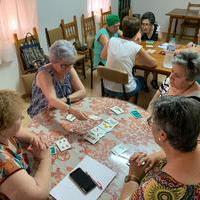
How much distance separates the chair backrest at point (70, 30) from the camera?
4054mm

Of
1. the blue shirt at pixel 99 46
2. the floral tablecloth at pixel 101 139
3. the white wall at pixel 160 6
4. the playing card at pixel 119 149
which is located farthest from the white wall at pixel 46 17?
the playing card at pixel 119 149

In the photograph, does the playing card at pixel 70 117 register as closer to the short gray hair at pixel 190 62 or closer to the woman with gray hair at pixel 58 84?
the woman with gray hair at pixel 58 84

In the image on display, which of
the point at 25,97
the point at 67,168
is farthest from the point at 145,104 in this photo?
the point at 67,168

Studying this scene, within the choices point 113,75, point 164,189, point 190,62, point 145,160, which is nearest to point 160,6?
point 113,75

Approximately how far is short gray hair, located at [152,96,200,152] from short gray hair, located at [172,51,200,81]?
34.8 inches

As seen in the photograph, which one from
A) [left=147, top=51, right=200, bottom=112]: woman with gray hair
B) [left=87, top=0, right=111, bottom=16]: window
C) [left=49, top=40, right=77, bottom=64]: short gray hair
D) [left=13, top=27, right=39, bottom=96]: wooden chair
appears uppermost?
[left=87, top=0, right=111, bottom=16]: window

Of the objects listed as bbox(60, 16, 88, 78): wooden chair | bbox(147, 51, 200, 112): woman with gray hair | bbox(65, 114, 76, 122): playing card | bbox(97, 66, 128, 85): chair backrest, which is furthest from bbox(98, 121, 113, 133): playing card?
bbox(60, 16, 88, 78): wooden chair

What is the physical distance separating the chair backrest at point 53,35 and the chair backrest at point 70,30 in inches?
4.1

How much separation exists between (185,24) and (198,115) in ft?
17.5

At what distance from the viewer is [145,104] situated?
3555mm

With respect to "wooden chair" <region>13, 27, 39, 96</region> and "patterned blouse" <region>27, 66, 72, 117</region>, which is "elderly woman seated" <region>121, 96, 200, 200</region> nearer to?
"patterned blouse" <region>27, 66, 72, 117</region>

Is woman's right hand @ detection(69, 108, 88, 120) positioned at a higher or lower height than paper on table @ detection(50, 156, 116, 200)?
higher

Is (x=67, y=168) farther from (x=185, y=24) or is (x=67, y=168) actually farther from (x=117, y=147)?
(x=185, y=24)

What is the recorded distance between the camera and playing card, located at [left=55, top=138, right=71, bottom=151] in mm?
1529
